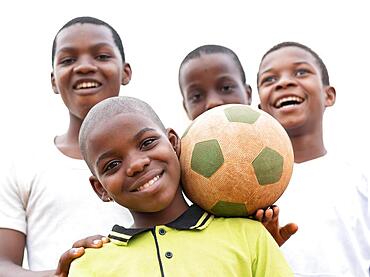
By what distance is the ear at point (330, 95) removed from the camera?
14.3 feet

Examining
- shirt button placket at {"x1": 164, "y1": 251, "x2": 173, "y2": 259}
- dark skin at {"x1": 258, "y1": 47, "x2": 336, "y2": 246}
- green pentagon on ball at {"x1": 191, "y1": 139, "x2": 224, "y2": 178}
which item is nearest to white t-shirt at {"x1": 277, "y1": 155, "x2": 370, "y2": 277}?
dark skin at {"x1": 258, "y1": 47, "x2": 336, "y2": 246}

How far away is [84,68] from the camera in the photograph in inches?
150

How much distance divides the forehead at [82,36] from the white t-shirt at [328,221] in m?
1.57

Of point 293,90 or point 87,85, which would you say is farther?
point 293,90

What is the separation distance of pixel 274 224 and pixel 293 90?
4.52 feet

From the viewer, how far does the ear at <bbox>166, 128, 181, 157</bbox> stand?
9.43ft

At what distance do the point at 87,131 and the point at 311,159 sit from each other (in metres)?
1.79

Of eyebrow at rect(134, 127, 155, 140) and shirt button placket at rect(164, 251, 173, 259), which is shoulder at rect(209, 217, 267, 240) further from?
eyebrow at rect(134, 127, 155, 140)

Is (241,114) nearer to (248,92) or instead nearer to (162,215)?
(162,215)

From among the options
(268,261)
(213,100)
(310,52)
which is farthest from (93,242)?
(310,52)

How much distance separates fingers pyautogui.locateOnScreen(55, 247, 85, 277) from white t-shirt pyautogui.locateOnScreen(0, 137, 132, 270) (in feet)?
2.02

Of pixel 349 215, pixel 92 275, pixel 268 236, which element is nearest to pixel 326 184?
pixel 349 215

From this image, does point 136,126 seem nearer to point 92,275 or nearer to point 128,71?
point 92,275

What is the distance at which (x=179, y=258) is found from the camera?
2.57 meters
